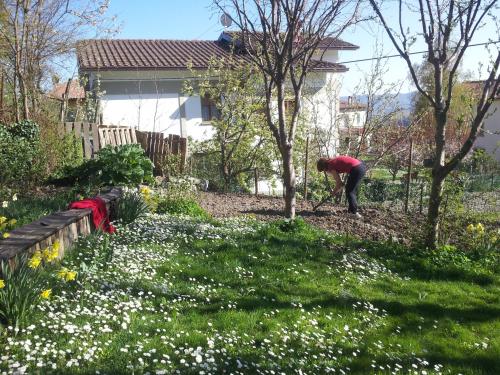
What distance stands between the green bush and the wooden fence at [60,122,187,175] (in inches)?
108

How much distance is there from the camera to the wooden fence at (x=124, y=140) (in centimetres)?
1235

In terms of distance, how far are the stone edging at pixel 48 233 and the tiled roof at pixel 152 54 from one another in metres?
12.9

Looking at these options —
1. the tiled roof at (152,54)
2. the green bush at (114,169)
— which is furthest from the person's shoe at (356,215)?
the tiled roof at (152,54)

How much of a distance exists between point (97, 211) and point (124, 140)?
9073 millimetres

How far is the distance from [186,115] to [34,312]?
1699cm

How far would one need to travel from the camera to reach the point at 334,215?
9.64 m

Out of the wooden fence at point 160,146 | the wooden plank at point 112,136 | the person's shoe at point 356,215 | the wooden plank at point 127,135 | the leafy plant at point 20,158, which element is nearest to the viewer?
the leafy plant at point 20,158

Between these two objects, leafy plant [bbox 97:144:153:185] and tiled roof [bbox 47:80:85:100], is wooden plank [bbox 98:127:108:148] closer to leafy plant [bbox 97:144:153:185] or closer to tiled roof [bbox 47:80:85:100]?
leafy plant [bbox 97:144:153:185]

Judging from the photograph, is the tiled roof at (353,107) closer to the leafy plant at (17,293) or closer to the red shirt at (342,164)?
the red shirt at (342,164)

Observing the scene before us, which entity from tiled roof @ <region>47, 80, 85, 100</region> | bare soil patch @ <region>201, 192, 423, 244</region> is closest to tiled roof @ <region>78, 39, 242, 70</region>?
tiled roof @ <region>47, 80, 85, 100</region>

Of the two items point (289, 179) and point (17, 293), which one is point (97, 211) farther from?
point (289, 179)

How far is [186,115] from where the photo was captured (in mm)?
20000

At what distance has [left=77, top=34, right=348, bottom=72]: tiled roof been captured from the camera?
62.8 feet

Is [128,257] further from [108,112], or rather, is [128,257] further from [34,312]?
[108,112]
